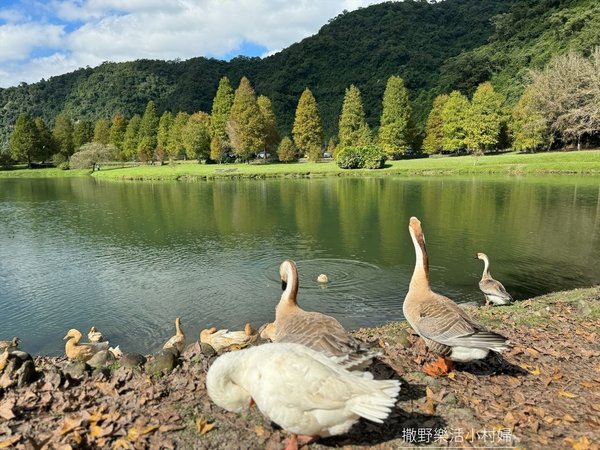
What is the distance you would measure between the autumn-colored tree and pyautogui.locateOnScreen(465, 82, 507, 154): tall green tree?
2932 centimetres

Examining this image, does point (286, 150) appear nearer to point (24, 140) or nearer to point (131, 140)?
point (131, 140)

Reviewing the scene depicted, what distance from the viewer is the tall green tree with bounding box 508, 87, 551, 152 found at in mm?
63812

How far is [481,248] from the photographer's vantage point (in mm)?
20031

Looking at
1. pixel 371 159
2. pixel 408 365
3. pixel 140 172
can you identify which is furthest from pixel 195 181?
pixel 408 365

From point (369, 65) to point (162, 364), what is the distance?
5819 inches

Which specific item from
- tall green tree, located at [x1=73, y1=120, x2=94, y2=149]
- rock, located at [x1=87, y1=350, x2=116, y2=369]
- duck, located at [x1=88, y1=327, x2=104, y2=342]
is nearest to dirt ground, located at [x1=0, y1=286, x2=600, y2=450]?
rock, located at [x1=87, y1=350, x2=116, y2=369]

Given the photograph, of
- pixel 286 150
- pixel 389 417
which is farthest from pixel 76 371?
pixel 286 150

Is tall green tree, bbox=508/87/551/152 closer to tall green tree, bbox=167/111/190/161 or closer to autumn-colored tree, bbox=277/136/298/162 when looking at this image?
autumn-colored tree, bbox=277/136/298/162

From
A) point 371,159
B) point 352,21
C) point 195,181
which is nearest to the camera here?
point 195,181

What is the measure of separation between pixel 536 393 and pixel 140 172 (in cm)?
7031

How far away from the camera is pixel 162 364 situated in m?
6.46

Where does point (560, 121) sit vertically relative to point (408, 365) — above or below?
above

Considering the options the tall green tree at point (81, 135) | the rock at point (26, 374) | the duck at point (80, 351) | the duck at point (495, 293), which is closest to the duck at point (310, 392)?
the rock at point (26, 374)

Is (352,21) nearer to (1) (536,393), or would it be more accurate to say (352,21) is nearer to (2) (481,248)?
(2) (481,248)
